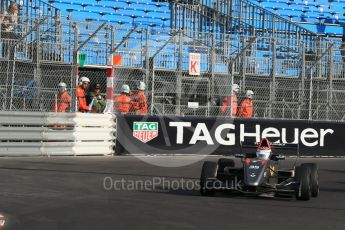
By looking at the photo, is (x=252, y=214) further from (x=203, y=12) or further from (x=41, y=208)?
(x=203, y=12)

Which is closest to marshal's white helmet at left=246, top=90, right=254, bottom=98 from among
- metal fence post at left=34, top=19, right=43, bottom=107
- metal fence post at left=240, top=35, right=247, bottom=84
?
metal fence post at left=240, top=35, right=247, bottom=84

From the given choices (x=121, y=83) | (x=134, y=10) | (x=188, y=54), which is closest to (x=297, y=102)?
(x=188, y=54)

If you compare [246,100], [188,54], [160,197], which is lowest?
[160,197]

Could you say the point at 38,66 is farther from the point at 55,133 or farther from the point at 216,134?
the point at 216,134

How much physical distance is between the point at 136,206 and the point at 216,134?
10.0 meters

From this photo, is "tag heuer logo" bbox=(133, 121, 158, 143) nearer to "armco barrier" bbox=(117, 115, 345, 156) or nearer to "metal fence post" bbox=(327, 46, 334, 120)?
"armco barrier" bbox=(117, 115, 345, 156)

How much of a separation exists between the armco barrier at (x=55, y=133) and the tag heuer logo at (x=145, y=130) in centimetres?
66

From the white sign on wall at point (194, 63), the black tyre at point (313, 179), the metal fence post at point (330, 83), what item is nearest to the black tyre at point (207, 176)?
the black tyre at point (313, 179)

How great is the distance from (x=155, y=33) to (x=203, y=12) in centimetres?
692

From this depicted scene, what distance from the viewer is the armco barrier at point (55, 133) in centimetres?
1570

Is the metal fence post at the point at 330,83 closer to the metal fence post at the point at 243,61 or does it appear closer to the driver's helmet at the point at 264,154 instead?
the metal fence post at the point at 243,61

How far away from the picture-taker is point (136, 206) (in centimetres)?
866

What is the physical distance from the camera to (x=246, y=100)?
62.1 feet

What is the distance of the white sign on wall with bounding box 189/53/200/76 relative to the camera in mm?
18344
